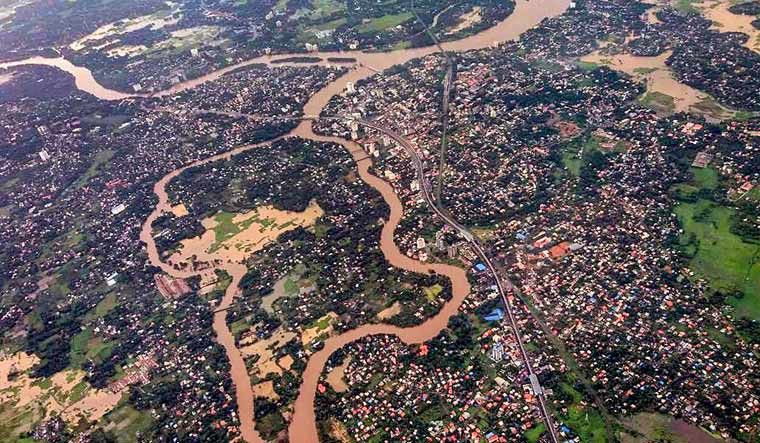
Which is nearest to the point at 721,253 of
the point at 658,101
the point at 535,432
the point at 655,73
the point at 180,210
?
the point at 535,432

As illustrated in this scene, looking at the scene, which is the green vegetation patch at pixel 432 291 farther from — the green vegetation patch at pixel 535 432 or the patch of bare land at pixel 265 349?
the green vegetation patch at pixel 535 432

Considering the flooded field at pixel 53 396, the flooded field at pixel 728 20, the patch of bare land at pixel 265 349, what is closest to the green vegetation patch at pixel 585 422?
the patch of bare land at pixel 265 349

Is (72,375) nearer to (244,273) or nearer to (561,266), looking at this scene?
(244,273)

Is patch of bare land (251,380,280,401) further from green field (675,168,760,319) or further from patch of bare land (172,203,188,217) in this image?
green field (675,168,760,319)

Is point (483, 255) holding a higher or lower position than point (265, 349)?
higher

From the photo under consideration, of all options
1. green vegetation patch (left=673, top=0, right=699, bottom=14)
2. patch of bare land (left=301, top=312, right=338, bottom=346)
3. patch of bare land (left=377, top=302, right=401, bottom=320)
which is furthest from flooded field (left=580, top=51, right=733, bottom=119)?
patch of bare land (left=301, top=312, right=338, bottom=346)

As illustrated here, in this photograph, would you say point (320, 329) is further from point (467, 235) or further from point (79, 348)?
point (79, 348)
